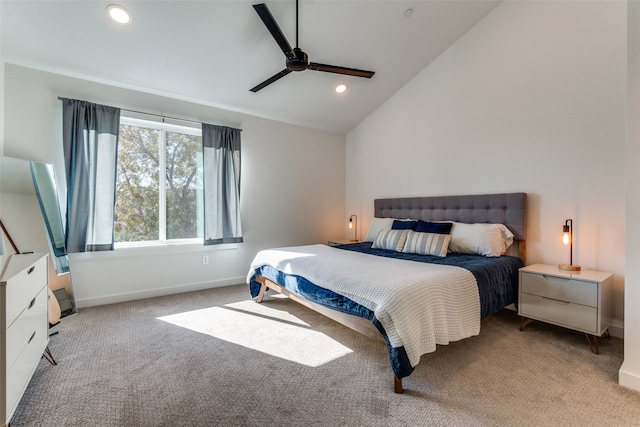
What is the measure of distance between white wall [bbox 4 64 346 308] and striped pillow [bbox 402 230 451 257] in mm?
2070

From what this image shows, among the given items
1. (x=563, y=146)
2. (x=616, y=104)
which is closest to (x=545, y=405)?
(x=563, y=146)

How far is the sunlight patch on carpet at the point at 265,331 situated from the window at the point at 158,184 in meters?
1.25

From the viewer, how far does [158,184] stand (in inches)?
144

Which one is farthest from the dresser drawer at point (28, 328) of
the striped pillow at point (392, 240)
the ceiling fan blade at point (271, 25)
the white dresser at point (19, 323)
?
the striped pillow at point (392, 240)

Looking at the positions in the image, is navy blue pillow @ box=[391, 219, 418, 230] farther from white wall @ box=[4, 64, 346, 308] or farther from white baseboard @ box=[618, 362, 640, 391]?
white baseboard @ box=[618, 362, 640, 391]

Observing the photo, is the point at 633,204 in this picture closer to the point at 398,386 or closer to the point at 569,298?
the point at 569,298

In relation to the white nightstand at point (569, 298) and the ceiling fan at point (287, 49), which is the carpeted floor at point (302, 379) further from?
the ceiling fan at point (287, 49)

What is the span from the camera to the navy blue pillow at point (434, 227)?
3406 millimetres

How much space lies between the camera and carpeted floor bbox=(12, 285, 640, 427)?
5.08 feet

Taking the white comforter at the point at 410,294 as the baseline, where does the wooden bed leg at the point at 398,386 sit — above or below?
below

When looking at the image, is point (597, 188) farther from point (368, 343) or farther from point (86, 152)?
point (86, 152)

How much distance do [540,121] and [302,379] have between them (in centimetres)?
344

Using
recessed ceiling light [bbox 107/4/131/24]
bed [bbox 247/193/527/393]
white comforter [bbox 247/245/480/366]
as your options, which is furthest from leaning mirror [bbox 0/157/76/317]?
white comforter [bbox 247/245/480/366]

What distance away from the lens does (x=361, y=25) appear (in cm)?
306
